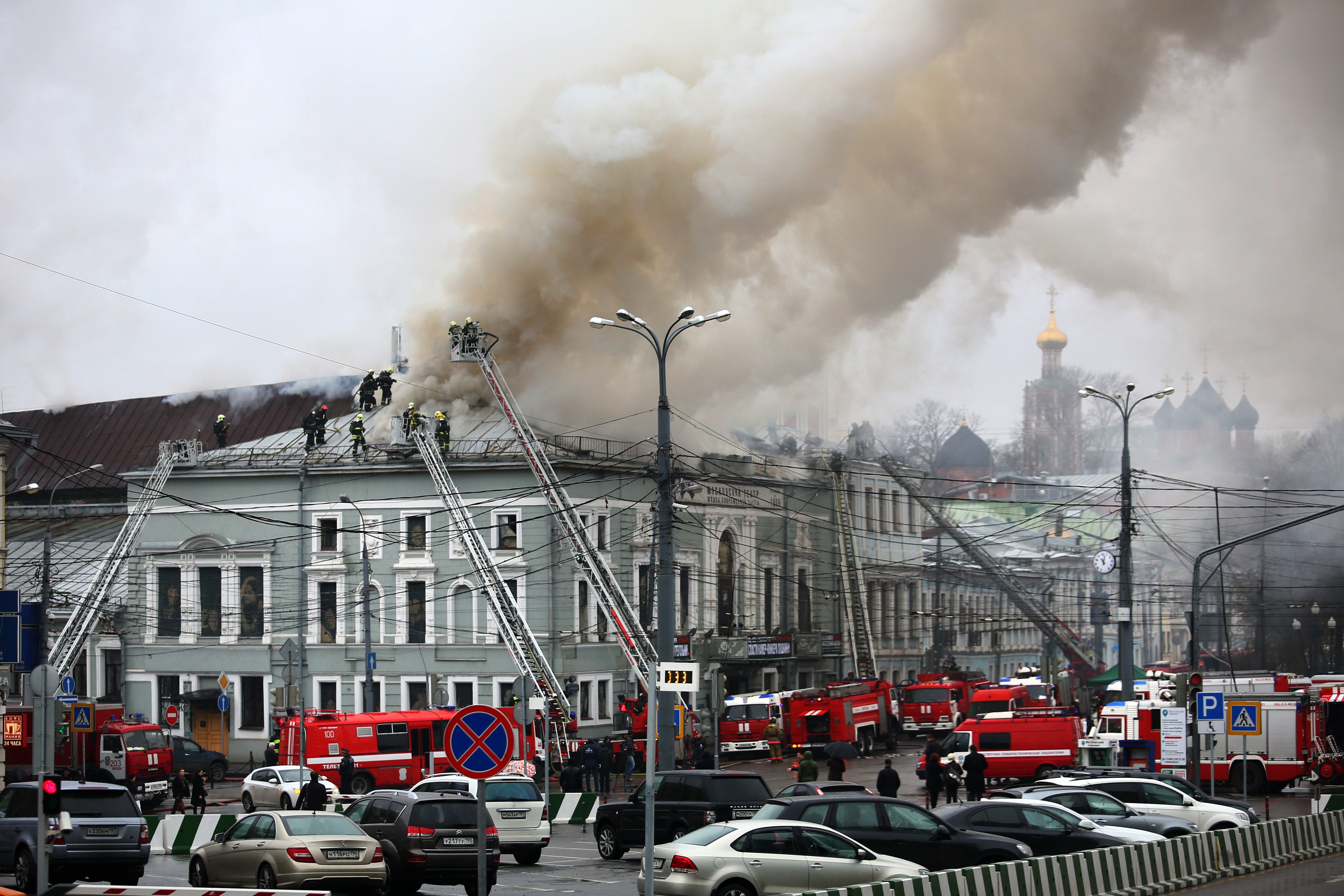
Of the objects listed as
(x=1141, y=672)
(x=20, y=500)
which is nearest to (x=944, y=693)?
(x=1141, y=672)

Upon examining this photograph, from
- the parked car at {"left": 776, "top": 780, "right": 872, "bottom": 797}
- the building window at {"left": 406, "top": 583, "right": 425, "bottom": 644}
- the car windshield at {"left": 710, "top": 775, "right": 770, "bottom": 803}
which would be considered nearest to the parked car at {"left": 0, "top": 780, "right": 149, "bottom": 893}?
the car windshield at {"left": 710, "top": 775, "right": 770, "bottom": 803}

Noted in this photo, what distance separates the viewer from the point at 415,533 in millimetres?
55938

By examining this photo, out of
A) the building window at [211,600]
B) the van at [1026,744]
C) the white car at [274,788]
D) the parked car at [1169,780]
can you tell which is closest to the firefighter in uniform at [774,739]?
the van at [1026,744]

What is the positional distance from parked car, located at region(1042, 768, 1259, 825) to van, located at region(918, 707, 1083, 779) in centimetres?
1036

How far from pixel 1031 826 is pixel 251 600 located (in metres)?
42.8

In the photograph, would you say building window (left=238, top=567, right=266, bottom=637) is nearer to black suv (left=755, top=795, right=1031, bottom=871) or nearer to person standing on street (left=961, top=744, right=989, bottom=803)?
person standing on street (left=961, top=744, right=989, bottom=803)

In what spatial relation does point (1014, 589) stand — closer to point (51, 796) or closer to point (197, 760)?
point (197, 760)

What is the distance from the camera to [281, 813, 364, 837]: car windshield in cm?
1948

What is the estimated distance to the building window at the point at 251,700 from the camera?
57.8 meters

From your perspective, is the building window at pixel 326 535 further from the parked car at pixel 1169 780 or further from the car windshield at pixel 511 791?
the parked car at pixel 1169 780

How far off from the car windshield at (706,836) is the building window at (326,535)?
4112 centimetres

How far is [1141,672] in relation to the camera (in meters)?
71.3

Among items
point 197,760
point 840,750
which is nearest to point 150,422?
point 197,760

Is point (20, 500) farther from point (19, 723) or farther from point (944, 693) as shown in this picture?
point (944, 693)
